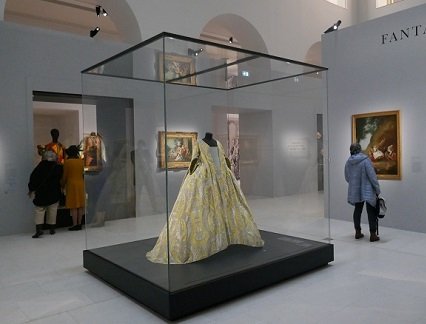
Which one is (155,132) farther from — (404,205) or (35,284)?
Result: (404,205)

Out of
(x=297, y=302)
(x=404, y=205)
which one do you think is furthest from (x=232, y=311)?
(x=404, y=205)

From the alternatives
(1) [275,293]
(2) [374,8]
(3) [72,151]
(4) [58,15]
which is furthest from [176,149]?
(2) [374,8]

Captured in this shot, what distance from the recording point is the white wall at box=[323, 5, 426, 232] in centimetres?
820

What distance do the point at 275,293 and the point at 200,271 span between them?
0.99 metres

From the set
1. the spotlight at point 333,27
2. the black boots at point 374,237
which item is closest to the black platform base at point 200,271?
the black boots at point 374,237

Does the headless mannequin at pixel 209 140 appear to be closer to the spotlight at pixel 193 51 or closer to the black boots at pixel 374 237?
the spotlight at pixel 193 51

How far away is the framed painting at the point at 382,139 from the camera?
28.0ft

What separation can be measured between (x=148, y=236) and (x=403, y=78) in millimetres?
6346

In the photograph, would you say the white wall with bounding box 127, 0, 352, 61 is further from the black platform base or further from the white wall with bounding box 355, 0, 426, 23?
the black platform base

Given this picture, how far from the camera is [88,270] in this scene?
233 inches

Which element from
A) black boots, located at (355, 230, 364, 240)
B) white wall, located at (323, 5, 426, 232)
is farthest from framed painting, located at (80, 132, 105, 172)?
white wall, located at (323, 5, 426, 232)

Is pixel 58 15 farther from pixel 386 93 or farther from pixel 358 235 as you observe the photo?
pixel 358 235

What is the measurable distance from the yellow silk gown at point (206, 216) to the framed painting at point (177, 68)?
3.06ft

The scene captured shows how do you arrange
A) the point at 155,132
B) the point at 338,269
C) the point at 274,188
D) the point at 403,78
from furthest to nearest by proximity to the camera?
1. the point at 403,78
2. the point at 274,188
3. the point at 338,269
4. the point at 155,132
